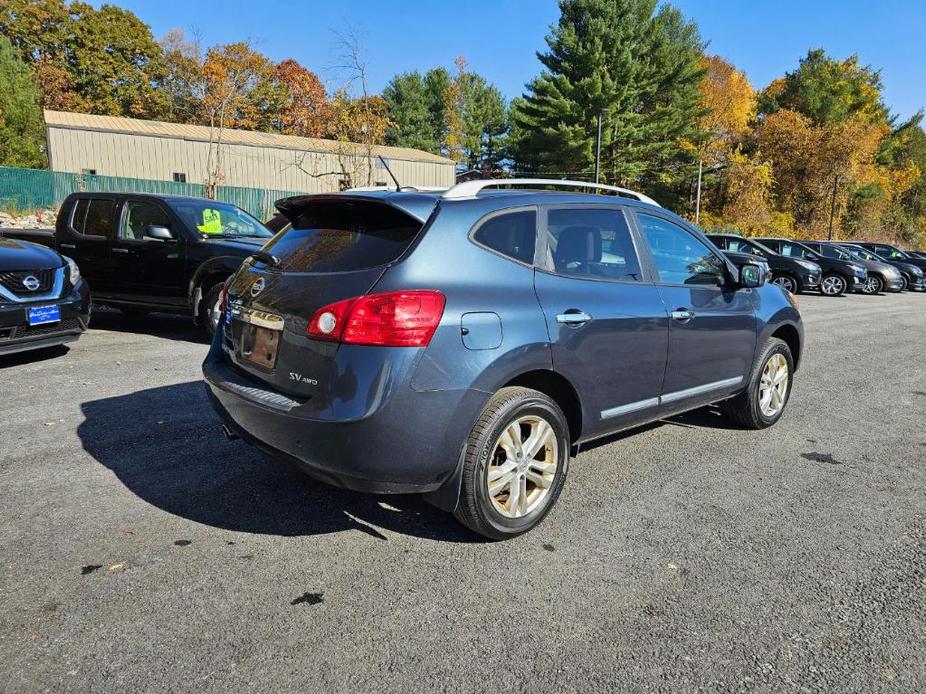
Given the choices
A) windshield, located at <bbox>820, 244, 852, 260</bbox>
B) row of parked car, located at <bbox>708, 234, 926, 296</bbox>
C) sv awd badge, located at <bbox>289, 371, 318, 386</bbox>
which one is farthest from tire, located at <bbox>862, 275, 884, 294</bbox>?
sv awd badge, located at <bbox>289, 371, 318, 386</bbox>

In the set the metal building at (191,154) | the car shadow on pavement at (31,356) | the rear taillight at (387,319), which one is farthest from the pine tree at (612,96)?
the rear taillight at (387,319)

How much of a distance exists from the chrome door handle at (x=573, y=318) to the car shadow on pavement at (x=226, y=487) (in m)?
1.17

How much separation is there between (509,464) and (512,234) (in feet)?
→ 3.76

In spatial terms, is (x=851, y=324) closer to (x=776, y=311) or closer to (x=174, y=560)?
(x=776, y=311)

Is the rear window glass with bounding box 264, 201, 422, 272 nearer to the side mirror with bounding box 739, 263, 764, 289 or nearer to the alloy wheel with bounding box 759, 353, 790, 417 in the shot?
the side mirror with bounding box 739, 263, 764, 289

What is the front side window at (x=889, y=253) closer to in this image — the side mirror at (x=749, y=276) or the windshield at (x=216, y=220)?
the windshield at (x=216, y=220)

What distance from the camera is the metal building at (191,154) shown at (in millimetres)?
34750

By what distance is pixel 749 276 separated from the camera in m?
4.77

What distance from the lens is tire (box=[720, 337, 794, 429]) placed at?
16.5 feet

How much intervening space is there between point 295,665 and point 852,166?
61.7m

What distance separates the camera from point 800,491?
159 inches

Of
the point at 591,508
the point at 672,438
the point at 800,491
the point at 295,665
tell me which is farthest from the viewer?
the point at 672,438

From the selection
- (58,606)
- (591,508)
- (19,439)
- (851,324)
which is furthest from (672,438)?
(851,324)

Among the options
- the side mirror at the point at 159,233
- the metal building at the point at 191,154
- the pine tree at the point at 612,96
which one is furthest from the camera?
the pine tree at the point at 612,96
